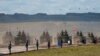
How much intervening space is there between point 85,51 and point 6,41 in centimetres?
2882

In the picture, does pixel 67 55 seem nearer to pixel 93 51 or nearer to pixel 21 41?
pixel 93 51

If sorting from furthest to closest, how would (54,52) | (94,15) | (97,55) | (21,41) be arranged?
(94,15) → (21,41) → (54,52) → (97,55)

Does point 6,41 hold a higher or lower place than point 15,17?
lower

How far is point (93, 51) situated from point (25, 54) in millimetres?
4309

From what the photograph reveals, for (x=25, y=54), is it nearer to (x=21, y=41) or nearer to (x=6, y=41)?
(x=21, y=41)

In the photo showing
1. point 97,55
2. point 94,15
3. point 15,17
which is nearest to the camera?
point 97,55

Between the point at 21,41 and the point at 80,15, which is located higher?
the point at 80,15

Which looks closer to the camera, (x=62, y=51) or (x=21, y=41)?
(x=62, y=51)

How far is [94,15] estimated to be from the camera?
180 metres

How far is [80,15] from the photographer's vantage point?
183 metres

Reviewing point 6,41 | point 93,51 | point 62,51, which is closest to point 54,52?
point 62,51

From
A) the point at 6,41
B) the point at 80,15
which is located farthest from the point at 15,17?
the point at 6,41

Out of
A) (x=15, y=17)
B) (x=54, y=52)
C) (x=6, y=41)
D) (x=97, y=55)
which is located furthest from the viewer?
(x=15, y=17)

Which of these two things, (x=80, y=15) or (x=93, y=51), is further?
(x=80, y=15)
